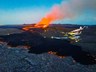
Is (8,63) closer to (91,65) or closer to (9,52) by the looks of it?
(9,52)

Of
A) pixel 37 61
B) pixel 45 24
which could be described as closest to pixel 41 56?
pixel 37 61

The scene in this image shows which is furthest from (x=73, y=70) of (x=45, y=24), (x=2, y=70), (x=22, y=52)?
(x=45, y=24)

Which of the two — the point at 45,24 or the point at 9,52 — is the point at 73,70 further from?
the point at 45,24

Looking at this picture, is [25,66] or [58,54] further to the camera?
[58,54]

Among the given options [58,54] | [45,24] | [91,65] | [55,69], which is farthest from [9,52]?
[45,24]

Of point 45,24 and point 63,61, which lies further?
point 45,24

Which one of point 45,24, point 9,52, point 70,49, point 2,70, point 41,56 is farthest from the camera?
point 45,24

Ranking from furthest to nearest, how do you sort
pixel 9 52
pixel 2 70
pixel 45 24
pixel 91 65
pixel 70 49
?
pixel 45 24 → pixel 70 49 → pixel 9 52 → pixel 91 65 → pixel 2 70

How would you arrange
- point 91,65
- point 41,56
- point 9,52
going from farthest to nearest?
point 9,52 → point 41,56 → point 91,65

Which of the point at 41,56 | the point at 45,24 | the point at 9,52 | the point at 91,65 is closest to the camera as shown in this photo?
the point at 91,65
